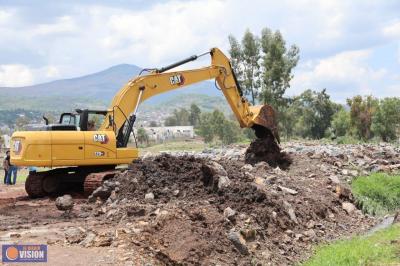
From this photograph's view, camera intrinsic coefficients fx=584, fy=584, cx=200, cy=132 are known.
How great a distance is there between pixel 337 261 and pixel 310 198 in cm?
469

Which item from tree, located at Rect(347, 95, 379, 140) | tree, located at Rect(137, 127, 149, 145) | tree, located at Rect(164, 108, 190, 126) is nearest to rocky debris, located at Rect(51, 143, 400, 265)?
tree, located at Rect(347, 95, 379, 140)

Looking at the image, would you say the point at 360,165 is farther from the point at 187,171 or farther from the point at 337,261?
the point at 337,261

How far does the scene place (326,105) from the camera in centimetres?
7638

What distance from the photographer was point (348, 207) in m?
15.1

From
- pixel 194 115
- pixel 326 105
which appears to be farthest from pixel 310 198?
pixel 194 115

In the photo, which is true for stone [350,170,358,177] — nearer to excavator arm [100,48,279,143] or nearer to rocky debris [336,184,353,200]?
rocky debris [336,184,353,200]

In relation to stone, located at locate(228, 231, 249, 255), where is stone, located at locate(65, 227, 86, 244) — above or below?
above

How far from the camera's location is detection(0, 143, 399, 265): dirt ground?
9.12 metres

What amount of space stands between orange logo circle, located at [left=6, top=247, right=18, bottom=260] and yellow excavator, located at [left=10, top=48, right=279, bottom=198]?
235 inches

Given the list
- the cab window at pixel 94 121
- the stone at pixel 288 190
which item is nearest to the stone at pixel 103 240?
the stone at pixel 288 190

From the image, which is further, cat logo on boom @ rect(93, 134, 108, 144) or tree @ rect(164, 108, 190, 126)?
tree @ rect(164, 108, 190, 126)

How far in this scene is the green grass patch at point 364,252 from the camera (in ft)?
30.5

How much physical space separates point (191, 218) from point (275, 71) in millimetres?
36863

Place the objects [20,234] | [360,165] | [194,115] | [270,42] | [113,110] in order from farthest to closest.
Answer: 1. [194,115]
2. [270,42]
3. [360,165]
4. [113,110]
5. [20,234]
